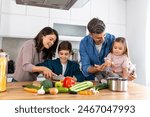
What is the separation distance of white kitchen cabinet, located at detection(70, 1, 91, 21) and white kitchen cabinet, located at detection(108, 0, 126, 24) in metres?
0.35

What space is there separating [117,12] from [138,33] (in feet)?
1.64

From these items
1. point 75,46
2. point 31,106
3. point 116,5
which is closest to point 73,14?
point 75,46

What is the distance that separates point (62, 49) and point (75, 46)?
55.9 inches

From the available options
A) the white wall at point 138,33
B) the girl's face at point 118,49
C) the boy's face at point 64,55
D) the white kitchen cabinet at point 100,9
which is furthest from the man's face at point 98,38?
the white kitchen cabinet at point 100,9

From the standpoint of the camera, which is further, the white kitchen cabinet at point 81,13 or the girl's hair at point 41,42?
the white kitchen cabinet at point 81,13

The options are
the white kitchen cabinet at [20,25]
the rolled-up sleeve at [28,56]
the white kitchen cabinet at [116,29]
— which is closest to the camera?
the rolled-up sleeve at [28,56]

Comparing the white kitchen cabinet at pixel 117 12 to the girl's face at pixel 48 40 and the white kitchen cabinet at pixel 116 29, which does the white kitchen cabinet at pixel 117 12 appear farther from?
the girl's face at pixel 48 40

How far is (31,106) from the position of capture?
0.73 m

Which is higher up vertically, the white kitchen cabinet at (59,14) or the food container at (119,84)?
the white kitchen cabinet at (59,14)

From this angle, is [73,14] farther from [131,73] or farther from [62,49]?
[131,73]

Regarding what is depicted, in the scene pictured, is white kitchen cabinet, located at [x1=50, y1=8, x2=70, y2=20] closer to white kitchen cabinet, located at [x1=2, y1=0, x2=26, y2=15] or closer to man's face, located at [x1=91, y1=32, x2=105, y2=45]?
white kitchen cabinet, located at [x1=2, y1=0, x2=26, y2=15]

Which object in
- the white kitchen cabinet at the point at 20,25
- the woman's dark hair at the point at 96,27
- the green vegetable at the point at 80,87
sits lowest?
the green vegetable at the point at 80,87

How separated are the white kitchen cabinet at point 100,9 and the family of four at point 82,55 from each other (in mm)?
1486

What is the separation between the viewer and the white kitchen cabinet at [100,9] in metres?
2.93
